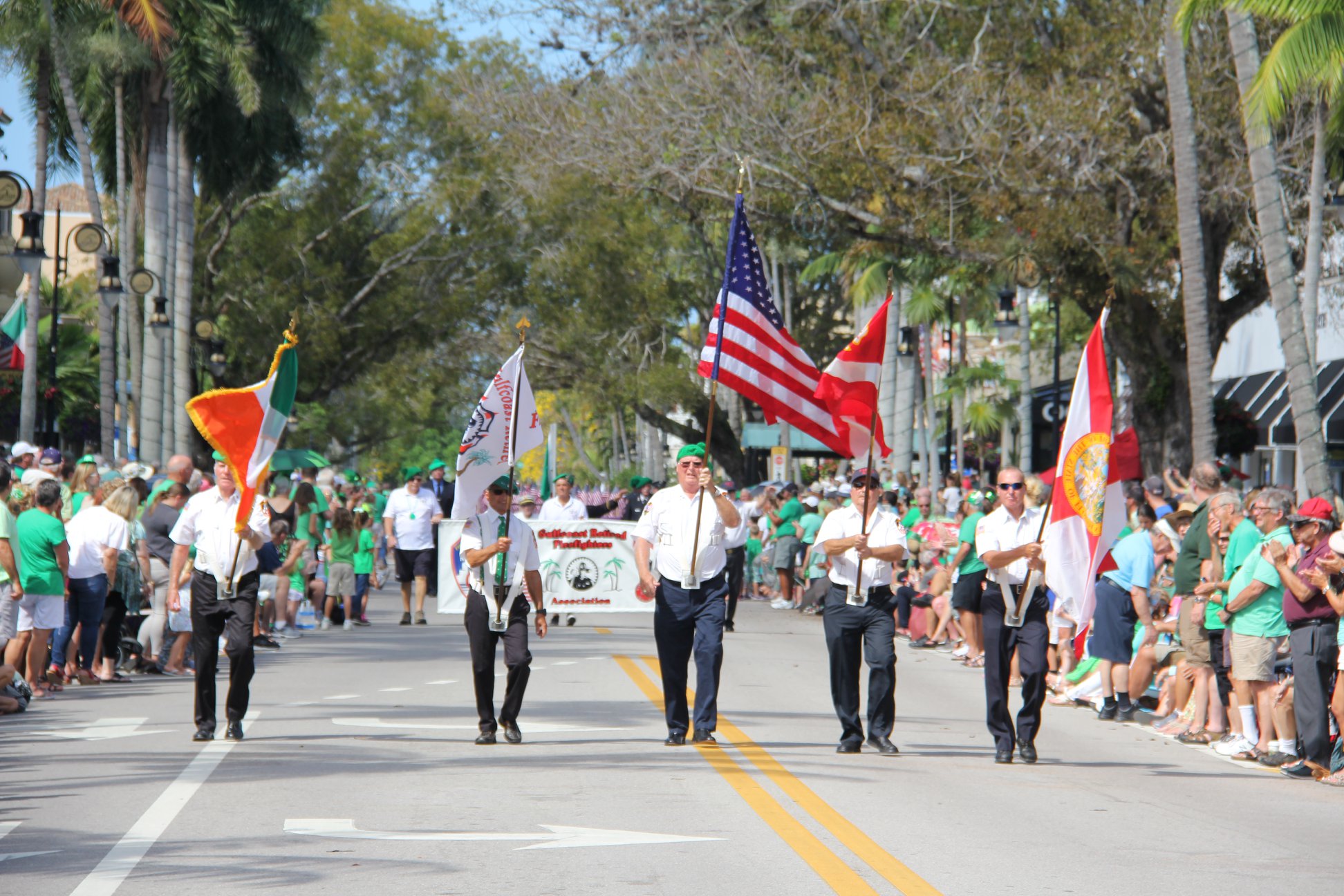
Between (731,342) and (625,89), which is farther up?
(625,89)

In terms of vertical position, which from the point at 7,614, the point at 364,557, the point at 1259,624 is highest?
the point at 364,557

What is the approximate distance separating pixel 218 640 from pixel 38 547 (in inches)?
117

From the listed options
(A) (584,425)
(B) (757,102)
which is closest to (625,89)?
(B) (757,102)

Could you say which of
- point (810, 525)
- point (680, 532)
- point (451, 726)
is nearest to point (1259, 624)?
point (680, 532)

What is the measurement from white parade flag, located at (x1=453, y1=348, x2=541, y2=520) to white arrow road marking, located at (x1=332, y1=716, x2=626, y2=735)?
1.61 metres

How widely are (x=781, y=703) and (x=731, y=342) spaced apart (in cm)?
368

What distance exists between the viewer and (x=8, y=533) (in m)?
13.3

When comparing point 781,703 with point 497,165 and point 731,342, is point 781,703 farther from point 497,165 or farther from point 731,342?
point 497,165

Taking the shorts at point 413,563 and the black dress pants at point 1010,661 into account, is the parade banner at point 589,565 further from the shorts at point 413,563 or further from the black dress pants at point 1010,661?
the black dress pants at point 1010,661

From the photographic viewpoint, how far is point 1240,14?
1916 cm

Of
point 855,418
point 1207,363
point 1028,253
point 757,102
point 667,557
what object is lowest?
point 667,557

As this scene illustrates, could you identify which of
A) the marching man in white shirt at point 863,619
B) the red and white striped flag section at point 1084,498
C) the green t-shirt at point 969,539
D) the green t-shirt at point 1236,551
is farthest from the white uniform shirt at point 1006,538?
the green t-shirt at point 969,539

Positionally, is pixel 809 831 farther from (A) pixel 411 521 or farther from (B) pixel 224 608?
(A) pixel 411 521

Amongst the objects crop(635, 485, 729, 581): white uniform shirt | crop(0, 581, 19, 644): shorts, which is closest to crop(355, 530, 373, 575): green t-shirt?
crop(0, 581, 19, 644): shorts
